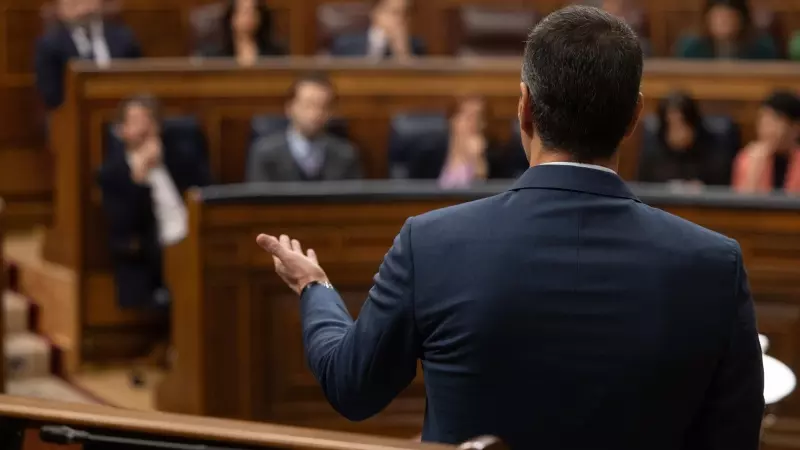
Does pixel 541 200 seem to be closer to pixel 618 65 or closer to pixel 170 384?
pixel 618 65

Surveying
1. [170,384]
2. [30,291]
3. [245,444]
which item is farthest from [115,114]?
[245,444]

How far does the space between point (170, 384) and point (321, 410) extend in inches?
12.4

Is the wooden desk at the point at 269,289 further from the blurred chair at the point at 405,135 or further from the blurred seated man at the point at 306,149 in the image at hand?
the blurred chair at the point at 405,135

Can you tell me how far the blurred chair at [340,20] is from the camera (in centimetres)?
400

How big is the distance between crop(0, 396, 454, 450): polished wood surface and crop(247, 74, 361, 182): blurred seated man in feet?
6.32

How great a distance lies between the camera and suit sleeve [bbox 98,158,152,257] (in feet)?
10.0

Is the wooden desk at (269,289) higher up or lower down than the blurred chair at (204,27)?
lower down

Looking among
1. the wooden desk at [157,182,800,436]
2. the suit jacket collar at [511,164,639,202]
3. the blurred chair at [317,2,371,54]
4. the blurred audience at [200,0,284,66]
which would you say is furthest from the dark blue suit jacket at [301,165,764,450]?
the blurred chair at [317,2,371,54]

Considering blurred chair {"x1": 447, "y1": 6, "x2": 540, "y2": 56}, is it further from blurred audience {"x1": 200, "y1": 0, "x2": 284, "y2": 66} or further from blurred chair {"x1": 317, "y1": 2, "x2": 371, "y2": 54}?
blurred audience {"x1": 200, "y1": 0, "x2": 284, "y2": 66}

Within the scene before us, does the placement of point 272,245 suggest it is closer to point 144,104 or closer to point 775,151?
point 144,104

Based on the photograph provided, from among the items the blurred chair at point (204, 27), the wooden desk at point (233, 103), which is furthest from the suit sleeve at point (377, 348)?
the blurred chair at point (204, 27)

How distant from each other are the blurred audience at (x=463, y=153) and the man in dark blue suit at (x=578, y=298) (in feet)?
6.85

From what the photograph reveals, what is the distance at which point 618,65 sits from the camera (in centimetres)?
96

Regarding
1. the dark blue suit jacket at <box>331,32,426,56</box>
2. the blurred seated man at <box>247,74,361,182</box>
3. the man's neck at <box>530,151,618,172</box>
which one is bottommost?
the blurred seated man at <box>247,74,361,182</box>
